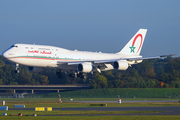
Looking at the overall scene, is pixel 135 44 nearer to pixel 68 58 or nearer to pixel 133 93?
pixel 68 58

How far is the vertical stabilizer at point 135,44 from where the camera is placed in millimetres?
75500

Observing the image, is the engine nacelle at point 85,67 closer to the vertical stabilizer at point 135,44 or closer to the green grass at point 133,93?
the vertical stabilizer at point 135,44

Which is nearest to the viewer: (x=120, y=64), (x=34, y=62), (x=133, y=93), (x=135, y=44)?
(x=34, y=62)

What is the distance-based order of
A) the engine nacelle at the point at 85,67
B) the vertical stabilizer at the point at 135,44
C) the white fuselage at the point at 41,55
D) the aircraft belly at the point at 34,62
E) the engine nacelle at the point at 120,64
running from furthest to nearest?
the vertical stabilizer at the point at 135,44 < the engine nacelle at the point at 120,64 < the engine nacelle at the point at 85,67 < the aircraft belly at the point at 34,62 < the white fuselage at the point at 41,55

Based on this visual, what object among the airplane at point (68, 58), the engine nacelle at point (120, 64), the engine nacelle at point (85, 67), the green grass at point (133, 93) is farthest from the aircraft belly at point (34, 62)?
the green grass at point (133, 93)

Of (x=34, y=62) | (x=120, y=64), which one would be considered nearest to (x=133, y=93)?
(x=120, y=64)

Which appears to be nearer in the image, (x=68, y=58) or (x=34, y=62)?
(x=34, y=62)

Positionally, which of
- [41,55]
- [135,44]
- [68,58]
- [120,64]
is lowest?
Result: [120,64]

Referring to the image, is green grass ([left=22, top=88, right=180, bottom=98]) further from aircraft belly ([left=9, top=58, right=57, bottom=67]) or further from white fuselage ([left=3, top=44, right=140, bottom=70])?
aircraft belly ([left=9, top=58, right=57, bottom=67])

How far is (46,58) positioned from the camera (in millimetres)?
58531

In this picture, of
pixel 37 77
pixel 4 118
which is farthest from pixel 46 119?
pixel 37 77

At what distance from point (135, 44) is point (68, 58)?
2072cm

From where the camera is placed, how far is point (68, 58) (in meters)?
62.5

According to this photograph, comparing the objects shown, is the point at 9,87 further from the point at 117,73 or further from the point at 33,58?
the point at 33,58
